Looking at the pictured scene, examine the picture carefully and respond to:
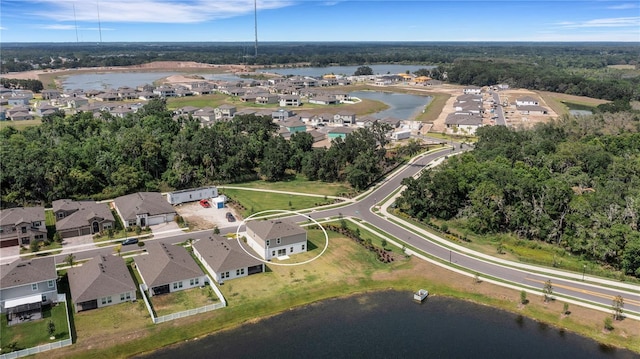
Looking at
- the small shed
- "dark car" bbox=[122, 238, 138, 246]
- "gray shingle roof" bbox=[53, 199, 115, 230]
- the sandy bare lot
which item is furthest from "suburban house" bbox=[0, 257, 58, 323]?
the small shed

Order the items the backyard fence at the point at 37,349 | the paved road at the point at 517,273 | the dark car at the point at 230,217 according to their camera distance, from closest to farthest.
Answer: the backyard fence at the point at 37,349 < the paved road at the point at 517,273 < the dark car at the point at 230,217

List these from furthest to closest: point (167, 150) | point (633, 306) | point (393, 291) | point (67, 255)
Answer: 1. point (167, 150)
2. point (67, 255)
3. point (393, 291)
4. point (633, 306)

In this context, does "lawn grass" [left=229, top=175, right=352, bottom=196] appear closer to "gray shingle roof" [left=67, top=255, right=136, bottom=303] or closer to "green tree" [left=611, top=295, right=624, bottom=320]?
"gray shingle roof" [left=67, top=255, right=136, bottom=303]

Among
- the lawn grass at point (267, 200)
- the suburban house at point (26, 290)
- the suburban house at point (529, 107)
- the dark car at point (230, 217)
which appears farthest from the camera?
the suburban house at point (529, 107)

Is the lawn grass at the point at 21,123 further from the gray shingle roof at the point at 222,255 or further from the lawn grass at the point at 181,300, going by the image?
the lawn grass at the point at 181,300

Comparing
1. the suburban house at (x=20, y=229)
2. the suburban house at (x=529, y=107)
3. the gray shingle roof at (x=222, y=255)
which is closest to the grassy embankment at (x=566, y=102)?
the suburban house at (x=529, y=107)

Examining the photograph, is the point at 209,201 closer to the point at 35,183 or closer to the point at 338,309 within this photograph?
the point at 35,183

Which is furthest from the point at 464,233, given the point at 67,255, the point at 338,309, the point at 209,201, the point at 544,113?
the point at 544,113
